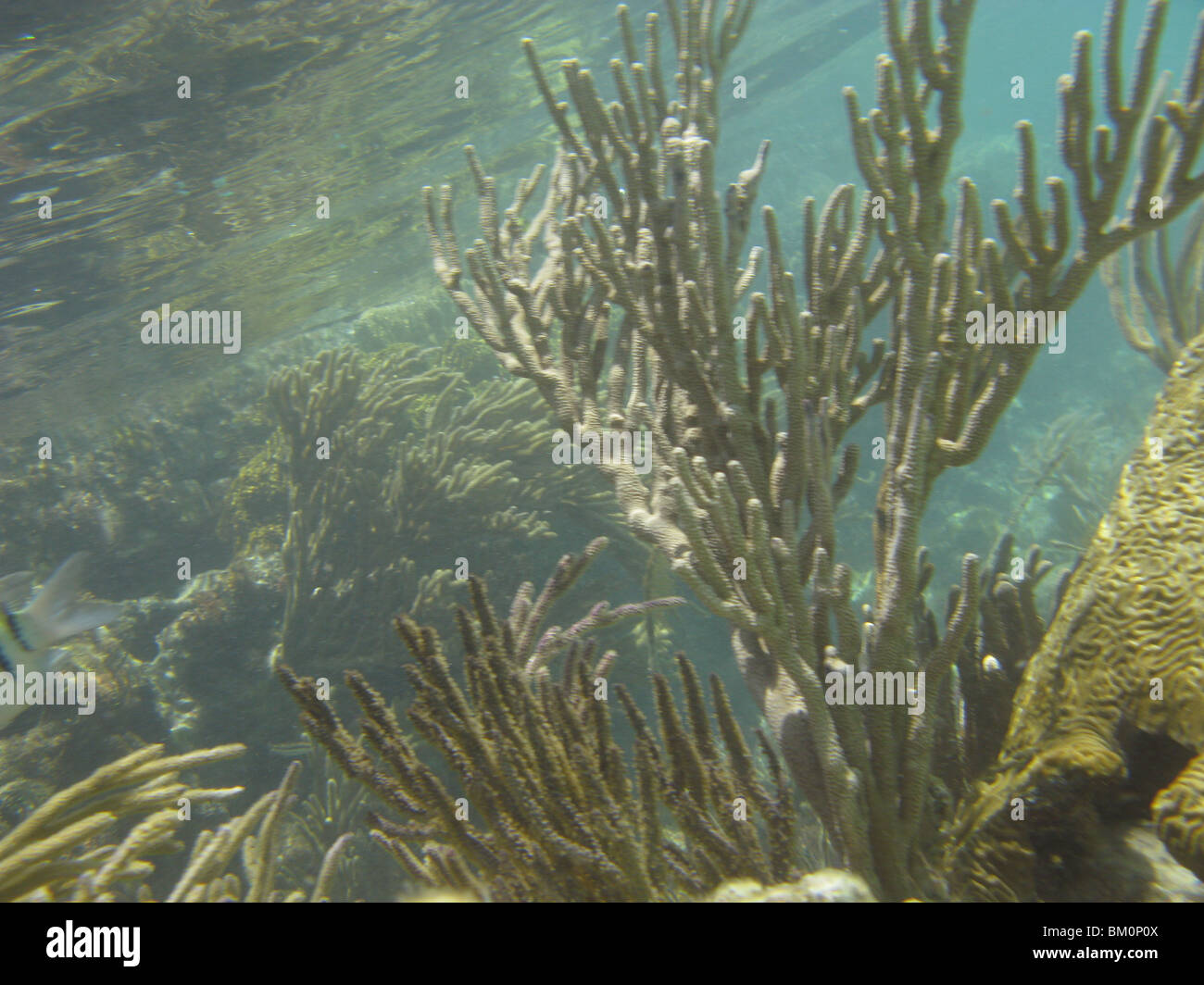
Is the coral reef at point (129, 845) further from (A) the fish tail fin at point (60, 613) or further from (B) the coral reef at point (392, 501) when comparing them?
(B) the coral reef at point (392, 501)

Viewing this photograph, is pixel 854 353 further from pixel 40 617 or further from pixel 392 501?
pixel 392 501

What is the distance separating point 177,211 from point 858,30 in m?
29.6

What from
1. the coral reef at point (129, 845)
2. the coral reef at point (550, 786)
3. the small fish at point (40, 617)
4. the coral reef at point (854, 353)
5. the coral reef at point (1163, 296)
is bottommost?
the coral reef at point (129, 845)

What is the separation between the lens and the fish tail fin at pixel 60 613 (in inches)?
116

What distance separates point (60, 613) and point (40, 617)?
2.9 inches

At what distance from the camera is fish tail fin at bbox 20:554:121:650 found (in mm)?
2945

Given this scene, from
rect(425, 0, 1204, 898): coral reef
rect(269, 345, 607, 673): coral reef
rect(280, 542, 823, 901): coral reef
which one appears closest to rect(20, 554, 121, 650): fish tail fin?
rect(280, 542, 823, 901): coral reef

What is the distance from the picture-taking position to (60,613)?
3018 millimetres

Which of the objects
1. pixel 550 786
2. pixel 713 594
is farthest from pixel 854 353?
pixel 550 786

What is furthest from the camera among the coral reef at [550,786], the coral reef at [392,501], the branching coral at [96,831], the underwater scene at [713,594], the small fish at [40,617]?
the coral reef at [392,501]

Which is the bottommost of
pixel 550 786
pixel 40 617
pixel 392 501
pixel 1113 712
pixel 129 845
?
pixel 129 845

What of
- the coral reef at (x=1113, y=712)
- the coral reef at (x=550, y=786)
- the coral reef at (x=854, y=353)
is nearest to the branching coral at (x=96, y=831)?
the coral reef at (x=550, y=786)

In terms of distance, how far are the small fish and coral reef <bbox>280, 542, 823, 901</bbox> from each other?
153 cm

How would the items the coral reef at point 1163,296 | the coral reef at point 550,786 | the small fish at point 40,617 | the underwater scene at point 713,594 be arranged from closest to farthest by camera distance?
the coral reef at point 550,786 < the underwater scene at point 713,594 < the small fish at point 40,617 < the coral reef at point 1163,296
